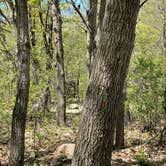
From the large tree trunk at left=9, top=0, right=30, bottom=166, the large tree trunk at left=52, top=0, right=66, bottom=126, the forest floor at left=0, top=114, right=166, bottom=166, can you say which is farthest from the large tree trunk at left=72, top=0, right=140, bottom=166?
the large tree trunk at left=52, top=0, right=66, bottom=126

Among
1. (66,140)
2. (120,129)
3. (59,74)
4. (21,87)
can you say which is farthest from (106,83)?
(59,74)

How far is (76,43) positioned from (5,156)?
24358mm

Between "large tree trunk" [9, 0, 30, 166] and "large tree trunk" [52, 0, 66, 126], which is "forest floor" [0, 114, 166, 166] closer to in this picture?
"large tree trunk" [9, 0, 30, 166]

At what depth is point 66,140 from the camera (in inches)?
414

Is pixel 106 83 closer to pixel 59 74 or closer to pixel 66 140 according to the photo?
pixel 66 140

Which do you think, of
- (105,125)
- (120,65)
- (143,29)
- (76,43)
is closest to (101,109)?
(105,125)

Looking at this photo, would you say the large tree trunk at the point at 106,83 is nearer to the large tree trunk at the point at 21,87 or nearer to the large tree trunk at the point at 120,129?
the large tree trunk at the point at 21,87

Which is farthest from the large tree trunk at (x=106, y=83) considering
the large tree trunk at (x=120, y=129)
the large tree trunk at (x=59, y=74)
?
the large tree trunk at (x=59, y=74)

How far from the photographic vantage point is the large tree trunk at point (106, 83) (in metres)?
4.64

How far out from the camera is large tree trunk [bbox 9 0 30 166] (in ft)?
23.1

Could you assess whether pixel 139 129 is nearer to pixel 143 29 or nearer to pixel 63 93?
pixel 63 93

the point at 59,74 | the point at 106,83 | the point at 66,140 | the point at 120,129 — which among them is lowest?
the point at 66,140

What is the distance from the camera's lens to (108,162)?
16.6ft

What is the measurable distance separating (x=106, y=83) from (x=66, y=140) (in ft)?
19.8
